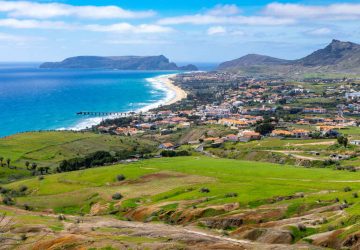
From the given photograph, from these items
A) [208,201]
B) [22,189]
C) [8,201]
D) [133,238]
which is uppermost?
[133,238]

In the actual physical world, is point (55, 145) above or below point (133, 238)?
below

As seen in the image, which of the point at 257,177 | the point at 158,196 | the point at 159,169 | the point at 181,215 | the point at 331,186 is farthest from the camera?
the point at 159,169

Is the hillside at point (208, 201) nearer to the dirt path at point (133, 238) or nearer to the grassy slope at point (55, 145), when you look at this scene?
the dirt path at point (133, 238)

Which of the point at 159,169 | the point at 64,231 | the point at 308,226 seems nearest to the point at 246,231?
the point at 308,226

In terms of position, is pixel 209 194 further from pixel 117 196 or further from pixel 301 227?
pixel 301 227

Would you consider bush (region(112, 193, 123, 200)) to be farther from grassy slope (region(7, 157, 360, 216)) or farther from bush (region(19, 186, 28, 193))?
bush (region(19, 186, 28, 193))

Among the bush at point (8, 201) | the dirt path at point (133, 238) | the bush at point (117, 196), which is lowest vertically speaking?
the bush at point (8, 201)

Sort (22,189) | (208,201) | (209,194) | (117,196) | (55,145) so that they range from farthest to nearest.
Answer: (55,145)
(22,189)
(117,196)
(209,194)
(208,201)

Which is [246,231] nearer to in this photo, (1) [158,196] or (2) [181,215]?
(2) [181,215]

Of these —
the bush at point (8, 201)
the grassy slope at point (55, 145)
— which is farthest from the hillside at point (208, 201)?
the grassy slope at point (55, 145)

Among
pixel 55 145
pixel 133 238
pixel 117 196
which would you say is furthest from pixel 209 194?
pixel 55 145

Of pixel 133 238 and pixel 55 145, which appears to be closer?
pixel 133 238
